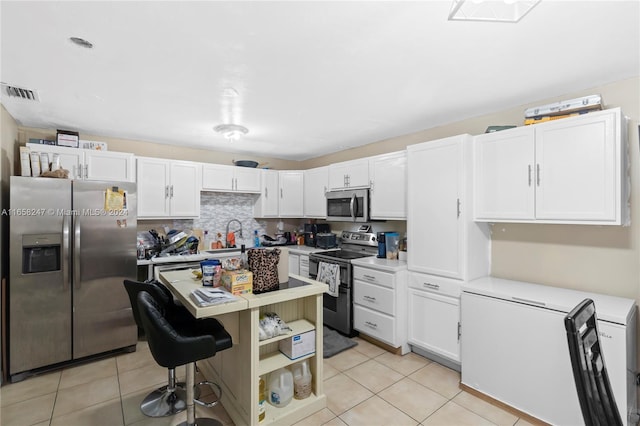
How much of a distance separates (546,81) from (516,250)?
1.43m

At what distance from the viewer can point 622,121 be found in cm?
210

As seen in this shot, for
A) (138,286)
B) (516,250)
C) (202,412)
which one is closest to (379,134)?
(516,250)

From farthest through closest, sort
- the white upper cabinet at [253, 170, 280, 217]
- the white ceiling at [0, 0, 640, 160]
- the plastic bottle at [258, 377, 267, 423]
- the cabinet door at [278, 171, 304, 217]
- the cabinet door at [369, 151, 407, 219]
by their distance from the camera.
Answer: the cabinet door at [278, 171, 304, 217] < the white upper cabinet at [253, 170, 280, 217] < the cabinet door at [369, 151, 407, 219] < the plastic bottle at [258, 377, 267, 423] < the white ceiling at [0, 0, 640, 160]

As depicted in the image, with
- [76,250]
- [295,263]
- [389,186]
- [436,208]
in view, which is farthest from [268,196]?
[436,208]

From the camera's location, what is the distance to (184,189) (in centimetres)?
408

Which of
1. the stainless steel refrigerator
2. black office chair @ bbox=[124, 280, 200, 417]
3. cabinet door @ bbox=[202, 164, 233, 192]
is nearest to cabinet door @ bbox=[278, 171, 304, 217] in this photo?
cabinet door @ bbox=[202, 164, 233, 192]

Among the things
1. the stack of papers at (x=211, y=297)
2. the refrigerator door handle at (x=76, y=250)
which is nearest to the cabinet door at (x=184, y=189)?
the refrigerator door handle at (x=76, y=250)

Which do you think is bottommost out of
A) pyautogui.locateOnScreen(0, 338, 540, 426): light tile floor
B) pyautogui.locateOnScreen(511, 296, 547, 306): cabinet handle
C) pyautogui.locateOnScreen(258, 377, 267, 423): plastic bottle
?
pyautogui.locateOnScreen(0, 338, 540, 426): light tile floor

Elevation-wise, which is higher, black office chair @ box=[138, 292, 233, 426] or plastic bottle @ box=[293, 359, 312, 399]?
black office chair @ box=[138, 292, 233, 426]

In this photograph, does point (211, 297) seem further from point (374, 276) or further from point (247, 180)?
point (247, 180)

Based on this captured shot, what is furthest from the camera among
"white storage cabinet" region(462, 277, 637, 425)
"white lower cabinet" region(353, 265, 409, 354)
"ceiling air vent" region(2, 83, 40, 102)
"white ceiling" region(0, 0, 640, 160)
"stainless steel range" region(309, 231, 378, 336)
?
"stainless steel range" region(309, 231, 378, 336)

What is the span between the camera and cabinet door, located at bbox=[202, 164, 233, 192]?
168 inches

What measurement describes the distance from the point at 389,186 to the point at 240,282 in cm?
221

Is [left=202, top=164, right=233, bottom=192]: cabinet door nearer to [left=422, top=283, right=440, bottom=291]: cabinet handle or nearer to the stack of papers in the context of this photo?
the stack of papers
